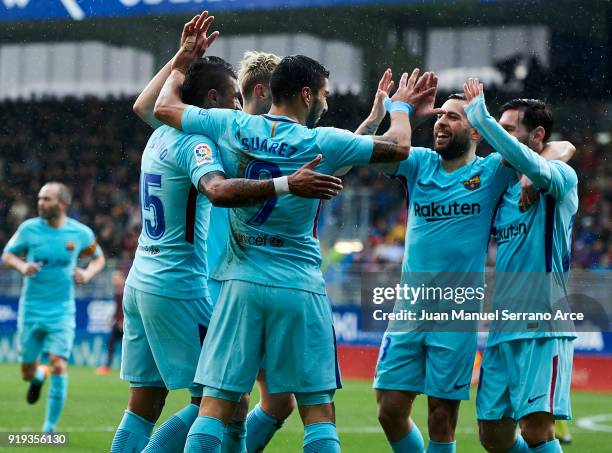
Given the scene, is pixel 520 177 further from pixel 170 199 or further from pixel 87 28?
pixel 87 28

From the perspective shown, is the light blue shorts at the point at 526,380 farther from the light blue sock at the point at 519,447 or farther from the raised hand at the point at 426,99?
the raised hand at the point at 426,99

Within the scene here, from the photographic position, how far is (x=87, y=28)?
2194 centimetres

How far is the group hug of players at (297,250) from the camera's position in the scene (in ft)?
14.8

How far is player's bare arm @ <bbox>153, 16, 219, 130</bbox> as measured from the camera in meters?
4.79

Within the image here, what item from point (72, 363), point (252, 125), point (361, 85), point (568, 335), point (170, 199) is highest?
point (361, 85)

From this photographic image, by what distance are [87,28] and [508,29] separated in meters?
9.00

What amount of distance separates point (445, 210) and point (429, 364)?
0.83 meters

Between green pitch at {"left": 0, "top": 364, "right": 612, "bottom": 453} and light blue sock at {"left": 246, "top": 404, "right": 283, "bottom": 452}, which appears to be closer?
light blue sock at {"left": 246, "top": 404, "right": 283, "bottom": 452}

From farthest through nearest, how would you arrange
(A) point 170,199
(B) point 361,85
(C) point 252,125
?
(B) point 361,85, (A) point 170,199, (C) point 252,125

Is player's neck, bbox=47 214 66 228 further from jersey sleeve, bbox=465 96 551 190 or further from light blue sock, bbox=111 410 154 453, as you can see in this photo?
jersey sleeve, bbox=465 96 551 190

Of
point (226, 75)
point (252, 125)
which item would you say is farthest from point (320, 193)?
point (226, 75)

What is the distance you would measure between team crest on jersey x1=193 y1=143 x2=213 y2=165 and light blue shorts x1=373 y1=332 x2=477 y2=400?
1618 mm

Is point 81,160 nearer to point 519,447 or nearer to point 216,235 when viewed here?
point 216,235

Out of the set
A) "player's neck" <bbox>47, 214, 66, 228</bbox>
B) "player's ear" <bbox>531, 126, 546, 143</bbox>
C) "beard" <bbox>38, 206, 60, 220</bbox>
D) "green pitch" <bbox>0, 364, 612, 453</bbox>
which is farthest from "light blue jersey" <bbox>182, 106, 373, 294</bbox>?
"player's neck" <bbox>47, 214, 66, 228</bbox>
